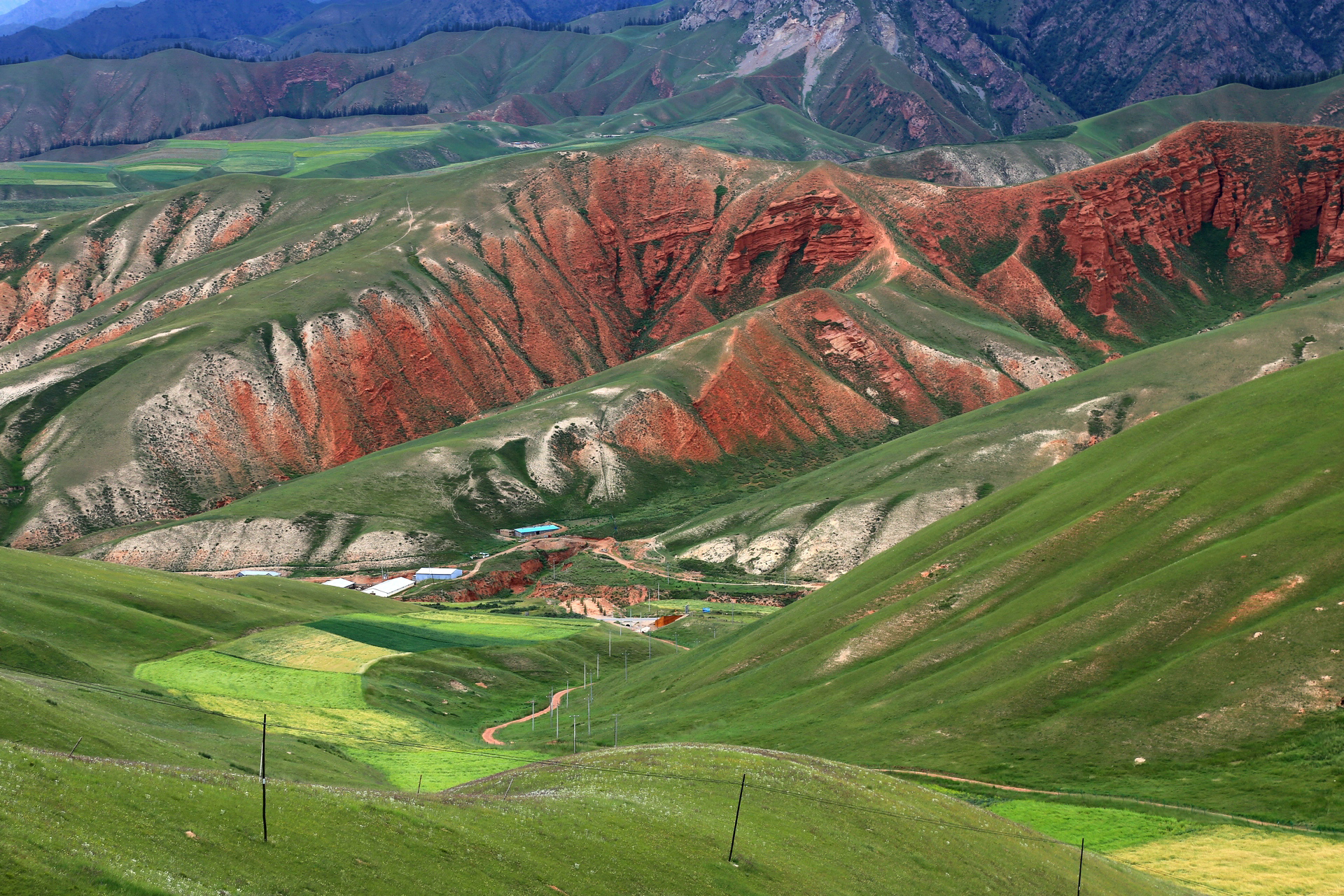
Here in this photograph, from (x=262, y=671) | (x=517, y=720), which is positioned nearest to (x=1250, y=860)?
(x=517, y=720)

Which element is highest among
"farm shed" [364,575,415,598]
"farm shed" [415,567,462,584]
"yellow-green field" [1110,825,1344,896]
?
"yellow-green field" [1110,825,1344,896]

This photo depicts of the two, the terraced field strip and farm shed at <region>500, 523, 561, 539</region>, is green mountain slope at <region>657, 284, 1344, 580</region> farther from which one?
the terraced field strip

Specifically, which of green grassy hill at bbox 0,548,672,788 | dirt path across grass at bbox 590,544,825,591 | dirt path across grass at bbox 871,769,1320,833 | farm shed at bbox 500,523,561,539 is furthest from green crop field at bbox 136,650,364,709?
farm shed at bbox 500,523,561,539

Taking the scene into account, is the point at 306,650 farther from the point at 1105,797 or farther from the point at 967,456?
the point at 967,456

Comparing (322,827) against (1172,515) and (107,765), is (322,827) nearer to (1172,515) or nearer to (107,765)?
(107,765)

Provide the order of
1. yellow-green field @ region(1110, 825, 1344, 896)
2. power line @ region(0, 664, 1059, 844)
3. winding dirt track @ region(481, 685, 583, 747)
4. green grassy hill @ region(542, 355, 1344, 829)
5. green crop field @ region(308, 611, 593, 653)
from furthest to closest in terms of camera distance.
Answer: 1. green crop field @ region(308, 611, 593, 653)
2. winding dirt track @ region(481, 685, 583, 747)
3. green grassy hill @ region(542, 355, 1344, 829)
4. yellow-green field @ region(1110, 825, 1344, 896)
5. power line @ region(0, 664, 1059, 844)
